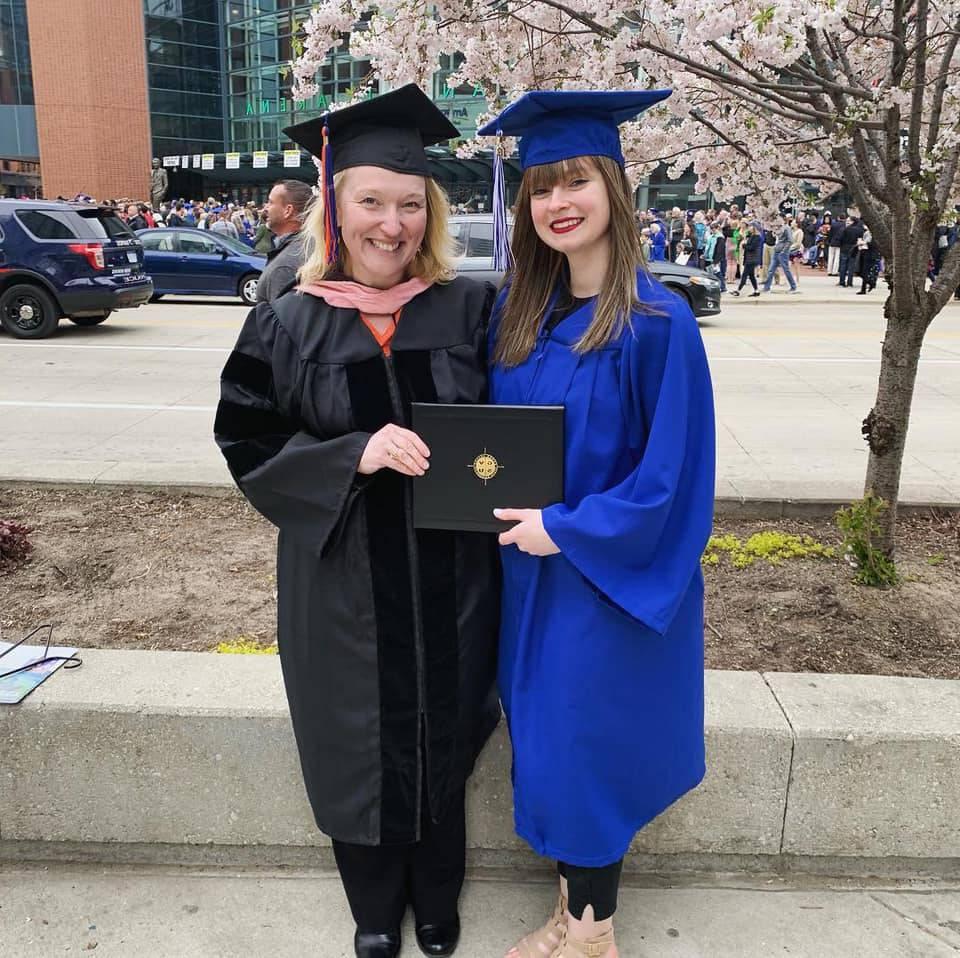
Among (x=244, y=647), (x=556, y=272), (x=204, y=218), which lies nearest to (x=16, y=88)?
(x=204, y=218)

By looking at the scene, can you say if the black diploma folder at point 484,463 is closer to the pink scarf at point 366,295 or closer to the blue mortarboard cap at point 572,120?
Result: the pink scarf at point 366,295

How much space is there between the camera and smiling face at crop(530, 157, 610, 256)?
6.29 ft

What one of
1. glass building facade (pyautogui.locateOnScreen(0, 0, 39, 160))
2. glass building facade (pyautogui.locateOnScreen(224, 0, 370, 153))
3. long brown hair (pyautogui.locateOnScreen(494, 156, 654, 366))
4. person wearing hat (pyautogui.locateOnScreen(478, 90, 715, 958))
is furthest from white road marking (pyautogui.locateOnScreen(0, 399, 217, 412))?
glass building facade (pyautogui.locateOnScreen(0, 0, 39, 160))

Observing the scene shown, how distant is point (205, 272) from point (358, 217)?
1533 cm

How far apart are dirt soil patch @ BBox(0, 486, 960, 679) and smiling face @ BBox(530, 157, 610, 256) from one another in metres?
1.84

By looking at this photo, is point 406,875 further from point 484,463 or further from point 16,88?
point 16,88

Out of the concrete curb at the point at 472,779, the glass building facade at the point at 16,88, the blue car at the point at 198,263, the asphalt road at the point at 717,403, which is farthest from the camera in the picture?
the glass building facade at the point at 16,88

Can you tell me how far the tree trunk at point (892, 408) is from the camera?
3.64 m

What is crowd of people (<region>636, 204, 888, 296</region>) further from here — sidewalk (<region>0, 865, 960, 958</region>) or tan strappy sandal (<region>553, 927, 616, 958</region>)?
tan strappy sandal (<region>553, 927, 616, 958</region>)

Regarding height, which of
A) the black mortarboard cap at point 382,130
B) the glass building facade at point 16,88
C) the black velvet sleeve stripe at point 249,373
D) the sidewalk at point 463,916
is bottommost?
the sidewalk at point 463,916

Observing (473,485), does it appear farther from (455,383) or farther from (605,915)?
(605,915)

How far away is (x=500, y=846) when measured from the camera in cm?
259

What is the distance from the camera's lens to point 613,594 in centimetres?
189

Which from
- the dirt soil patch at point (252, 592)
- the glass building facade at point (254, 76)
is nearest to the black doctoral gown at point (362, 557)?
the dirt soil patch at point (252, 592)
